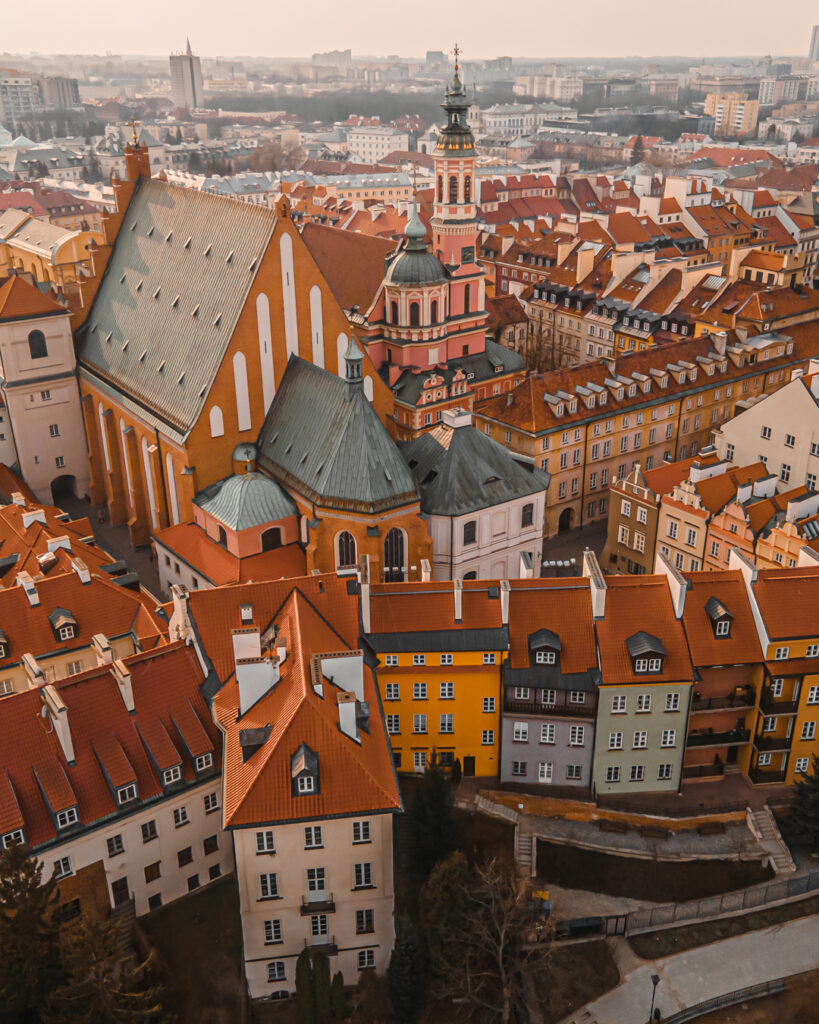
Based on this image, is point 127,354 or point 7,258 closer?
point 127,354

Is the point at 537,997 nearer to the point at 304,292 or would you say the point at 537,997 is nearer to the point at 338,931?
the point at 338,931

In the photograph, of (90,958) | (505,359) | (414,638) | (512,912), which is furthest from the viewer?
(505,359)

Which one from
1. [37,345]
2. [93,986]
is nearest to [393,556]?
[93,986]

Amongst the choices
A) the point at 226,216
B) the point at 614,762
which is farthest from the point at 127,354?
the point at 614,762

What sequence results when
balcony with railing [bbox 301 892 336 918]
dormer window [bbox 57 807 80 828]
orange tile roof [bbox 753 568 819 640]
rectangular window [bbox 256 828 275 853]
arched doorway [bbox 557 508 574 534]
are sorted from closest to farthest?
rectangular window [bbox 256 828 275 853] → dormer window [bbox 57 807 80 828] → balcony with railing [bbox 301 892 336 918] → orange tile roof [bbox 753 568 819 640] → arched doorway [bbox 557 508 574 534]

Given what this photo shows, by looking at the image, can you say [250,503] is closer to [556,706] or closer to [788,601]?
[556,706]

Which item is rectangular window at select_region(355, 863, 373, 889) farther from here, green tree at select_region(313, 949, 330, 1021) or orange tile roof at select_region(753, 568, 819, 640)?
orange tile roof at select_region(753, 568, 819, 640)

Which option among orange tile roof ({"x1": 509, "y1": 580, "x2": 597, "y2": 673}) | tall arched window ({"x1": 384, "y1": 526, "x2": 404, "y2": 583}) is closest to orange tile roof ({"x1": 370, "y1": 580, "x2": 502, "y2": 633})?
orange tile roof ({"x1": 509, "y1": 580, "x2": 597, "y2": 673})
